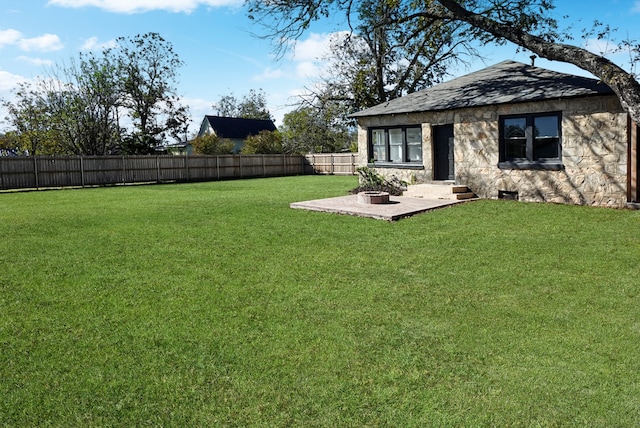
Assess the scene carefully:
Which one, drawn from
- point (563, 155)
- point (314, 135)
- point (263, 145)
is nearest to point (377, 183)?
point (563, 155)

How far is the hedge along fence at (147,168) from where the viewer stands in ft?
69.7

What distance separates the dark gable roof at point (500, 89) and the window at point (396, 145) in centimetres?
70

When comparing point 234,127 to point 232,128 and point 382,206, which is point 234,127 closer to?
point 232,128

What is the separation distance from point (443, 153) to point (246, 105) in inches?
2259

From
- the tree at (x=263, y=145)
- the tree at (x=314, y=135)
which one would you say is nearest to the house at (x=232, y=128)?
the tree at (x=263, y=145)

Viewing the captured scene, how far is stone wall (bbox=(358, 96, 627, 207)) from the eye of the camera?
11008mm

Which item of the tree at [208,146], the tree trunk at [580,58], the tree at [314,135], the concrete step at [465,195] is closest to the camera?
the tree trunk at [580,58]

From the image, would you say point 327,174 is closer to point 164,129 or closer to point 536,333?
point 164,129

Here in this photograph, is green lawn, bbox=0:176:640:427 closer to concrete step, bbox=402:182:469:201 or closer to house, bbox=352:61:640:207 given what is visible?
house, bbox=352:61:640:207

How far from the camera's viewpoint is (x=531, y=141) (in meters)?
12.5

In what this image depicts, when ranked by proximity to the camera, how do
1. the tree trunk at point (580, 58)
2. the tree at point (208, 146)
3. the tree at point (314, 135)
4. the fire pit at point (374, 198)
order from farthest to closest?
the tree at point (208, 146) → the tree at point (314, 135) → the fire pit at point (374, 198) → the tree trunk at point (580, 58)

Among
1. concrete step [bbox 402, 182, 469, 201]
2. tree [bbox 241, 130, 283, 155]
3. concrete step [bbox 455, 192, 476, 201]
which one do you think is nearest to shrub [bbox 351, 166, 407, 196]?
concrete step [bbox 402, 182, 469, 201]

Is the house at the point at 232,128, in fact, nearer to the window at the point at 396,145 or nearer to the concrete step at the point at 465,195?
the window at the point at 396,145

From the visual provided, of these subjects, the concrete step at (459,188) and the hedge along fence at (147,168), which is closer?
the concrete step at (459,188)
